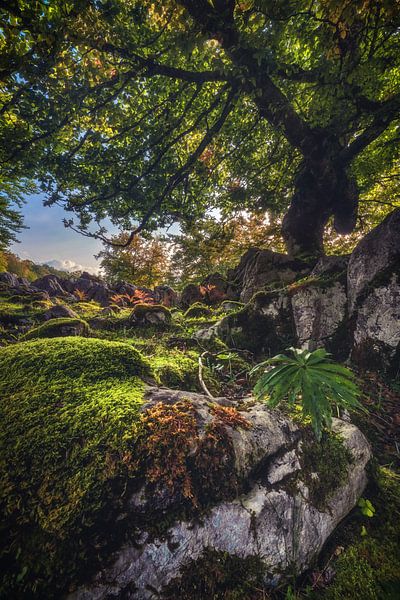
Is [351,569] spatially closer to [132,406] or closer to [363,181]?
[132,406]

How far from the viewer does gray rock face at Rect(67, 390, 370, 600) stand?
156 centimetres

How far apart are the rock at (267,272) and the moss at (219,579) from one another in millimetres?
6005

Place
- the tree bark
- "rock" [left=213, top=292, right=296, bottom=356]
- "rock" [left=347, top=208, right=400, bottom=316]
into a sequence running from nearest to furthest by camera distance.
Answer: "rock" [left=347, top=208, right=400, bottom=316] → "rock" [left=213, top=292, right=296, bottom=356] → the tree bark

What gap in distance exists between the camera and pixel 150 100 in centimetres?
720

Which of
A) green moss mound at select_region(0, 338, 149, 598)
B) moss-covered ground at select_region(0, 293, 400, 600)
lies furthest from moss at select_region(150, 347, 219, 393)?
green moss mound at select_region(0, 338, 149, 598)

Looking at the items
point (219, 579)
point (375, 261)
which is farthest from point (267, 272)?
point (219, 579)

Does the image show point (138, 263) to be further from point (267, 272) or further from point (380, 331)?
point (380, 331)

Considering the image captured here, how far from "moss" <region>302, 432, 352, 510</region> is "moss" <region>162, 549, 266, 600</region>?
746 mm

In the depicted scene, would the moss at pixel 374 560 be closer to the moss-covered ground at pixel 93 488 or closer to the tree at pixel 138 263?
the moss-covered ground at pixel 93 488

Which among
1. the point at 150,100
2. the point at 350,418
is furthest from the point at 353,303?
the point at 150,100

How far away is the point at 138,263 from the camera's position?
2406cm

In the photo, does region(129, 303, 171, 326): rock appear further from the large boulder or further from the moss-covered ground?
the large boulder

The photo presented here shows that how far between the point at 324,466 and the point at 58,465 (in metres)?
2.30

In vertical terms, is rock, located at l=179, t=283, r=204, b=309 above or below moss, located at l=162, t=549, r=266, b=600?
above
